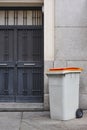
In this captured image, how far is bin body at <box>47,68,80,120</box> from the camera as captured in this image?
861 centimetres

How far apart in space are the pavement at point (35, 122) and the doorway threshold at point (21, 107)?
346 millimetres

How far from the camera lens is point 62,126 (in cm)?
816

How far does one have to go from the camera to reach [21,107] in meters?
9.93

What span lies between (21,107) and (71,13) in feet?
9.74

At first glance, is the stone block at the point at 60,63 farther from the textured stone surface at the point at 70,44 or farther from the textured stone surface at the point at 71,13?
the textured stone surface at the point at 71,13

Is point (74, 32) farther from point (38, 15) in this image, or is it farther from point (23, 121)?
point (23, 121)

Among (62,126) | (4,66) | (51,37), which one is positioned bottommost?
(62,126)

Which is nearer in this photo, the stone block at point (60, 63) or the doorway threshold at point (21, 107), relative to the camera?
the stone block at point (60, 63)

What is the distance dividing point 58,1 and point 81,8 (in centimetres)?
67

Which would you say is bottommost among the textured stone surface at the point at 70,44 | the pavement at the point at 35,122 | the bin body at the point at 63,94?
the pavement at the point at 35,122

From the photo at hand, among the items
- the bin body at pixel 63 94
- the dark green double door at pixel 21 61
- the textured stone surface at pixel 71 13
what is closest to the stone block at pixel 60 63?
the dark green double door at pixel 21 61

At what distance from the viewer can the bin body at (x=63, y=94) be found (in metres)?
8.61

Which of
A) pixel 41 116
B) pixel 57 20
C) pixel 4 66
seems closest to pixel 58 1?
pixel 57 20

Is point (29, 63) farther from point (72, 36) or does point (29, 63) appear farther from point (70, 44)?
point (72, 36)
